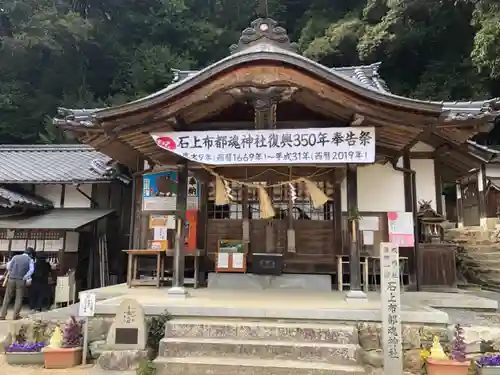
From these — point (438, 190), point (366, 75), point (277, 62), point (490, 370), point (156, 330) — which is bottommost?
point (490, 370)

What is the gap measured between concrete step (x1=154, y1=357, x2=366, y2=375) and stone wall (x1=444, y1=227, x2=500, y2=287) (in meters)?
10.7

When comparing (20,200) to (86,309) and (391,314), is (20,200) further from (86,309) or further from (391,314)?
(391,314)

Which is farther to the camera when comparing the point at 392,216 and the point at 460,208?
the point at 460,208

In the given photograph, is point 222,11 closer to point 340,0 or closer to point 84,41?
point 340,0

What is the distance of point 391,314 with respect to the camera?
5992mm

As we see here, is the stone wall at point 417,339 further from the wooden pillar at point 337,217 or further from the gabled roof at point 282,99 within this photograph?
the wooden pillar at point 337,217

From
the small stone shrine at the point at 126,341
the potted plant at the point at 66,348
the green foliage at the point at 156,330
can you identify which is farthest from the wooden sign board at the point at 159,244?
the small stone shrine at the point at 126,341

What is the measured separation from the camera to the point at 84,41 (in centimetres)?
2928

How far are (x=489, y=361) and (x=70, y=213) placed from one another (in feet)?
42.1

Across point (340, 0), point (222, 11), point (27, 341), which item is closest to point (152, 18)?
point (222, 11)

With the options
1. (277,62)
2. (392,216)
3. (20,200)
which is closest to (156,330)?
(277,62)

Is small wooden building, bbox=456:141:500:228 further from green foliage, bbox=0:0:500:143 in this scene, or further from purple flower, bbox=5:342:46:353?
purple flower, bbox=5:342:46:353

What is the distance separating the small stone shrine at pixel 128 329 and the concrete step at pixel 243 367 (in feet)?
1.63

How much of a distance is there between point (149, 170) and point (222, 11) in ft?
93.2
